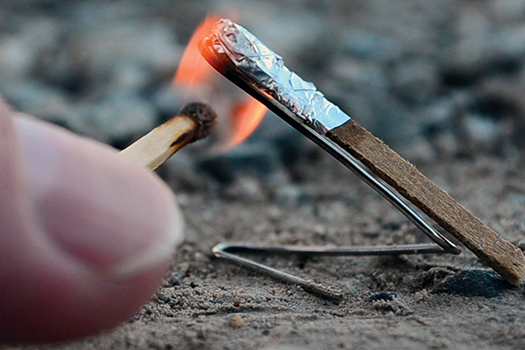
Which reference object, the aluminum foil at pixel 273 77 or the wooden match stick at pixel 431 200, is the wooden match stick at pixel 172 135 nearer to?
the aluminum foil at pixel 273 77

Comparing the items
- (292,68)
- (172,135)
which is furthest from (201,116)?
(292,68)

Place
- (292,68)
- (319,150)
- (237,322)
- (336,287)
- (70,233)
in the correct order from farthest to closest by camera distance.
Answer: (292,68), (319,150), (336,287), (237,322), (70,233)

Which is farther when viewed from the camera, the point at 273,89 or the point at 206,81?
the point at 206,81

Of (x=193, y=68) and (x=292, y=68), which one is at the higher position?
(x=292, y=68)

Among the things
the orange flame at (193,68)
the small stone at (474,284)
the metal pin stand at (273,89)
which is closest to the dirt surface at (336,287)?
Answer: the small stone at (474,284)

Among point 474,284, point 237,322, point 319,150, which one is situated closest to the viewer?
point 237,322

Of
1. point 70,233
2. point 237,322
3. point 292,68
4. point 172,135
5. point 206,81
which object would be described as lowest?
point 237,322

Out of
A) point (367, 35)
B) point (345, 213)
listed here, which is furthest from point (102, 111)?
point (367, 35)

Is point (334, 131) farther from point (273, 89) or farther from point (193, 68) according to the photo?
point (193, 68)
